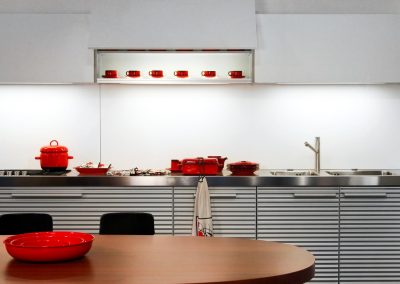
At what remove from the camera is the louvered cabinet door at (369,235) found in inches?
194

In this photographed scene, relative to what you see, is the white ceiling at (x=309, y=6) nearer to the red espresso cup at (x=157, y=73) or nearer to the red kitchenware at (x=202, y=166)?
the red espresso cup at (x=157, y=73)

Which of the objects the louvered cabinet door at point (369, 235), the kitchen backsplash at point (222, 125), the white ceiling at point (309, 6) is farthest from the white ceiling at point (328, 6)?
the louvered cabinet door at point (369, 235)

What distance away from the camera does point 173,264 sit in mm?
2621

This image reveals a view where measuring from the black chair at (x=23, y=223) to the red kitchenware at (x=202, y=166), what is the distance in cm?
162

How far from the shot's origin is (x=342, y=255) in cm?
494

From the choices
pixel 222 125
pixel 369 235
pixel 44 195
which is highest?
pixel 222 125

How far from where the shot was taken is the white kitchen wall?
5.52m

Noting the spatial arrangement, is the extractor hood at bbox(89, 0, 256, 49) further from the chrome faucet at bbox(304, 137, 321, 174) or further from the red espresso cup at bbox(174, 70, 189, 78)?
the chrome faucet at bbox(304, 137, 321, 174)

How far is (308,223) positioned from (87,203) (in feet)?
5.46

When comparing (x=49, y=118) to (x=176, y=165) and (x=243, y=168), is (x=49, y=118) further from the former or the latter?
(x=243, y=168)

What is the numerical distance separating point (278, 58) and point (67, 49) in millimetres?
1670

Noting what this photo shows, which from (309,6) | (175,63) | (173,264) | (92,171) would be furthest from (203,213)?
(173,264)

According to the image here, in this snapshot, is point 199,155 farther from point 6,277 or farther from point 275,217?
point 6,277

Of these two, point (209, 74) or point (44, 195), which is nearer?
point (44, 195)
